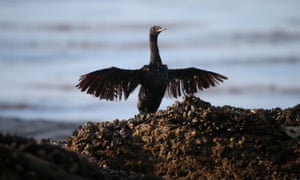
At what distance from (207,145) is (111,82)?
13.6ft

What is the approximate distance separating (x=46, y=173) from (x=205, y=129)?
3701 mm

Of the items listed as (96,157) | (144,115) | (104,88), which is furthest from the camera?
(104,88)

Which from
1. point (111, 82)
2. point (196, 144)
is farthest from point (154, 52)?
point (196, 144)

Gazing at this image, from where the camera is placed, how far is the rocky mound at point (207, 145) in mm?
10242

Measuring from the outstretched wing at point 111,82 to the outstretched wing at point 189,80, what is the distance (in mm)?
735

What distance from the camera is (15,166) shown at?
280 inches

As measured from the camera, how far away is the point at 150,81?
46.1ft

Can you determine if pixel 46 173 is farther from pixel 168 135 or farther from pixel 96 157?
pixel 168 135

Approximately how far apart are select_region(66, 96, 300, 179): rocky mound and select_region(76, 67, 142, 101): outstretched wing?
3.35 metres

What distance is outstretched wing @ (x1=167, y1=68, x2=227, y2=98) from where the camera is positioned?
1501cm

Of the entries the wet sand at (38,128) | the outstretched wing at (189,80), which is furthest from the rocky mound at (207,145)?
the wet sand at (38,128)

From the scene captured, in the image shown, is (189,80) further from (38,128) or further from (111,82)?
(38,128)

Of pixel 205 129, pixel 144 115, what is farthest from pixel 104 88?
pixel 205 129

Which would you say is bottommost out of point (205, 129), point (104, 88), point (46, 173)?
point (46, 173)
